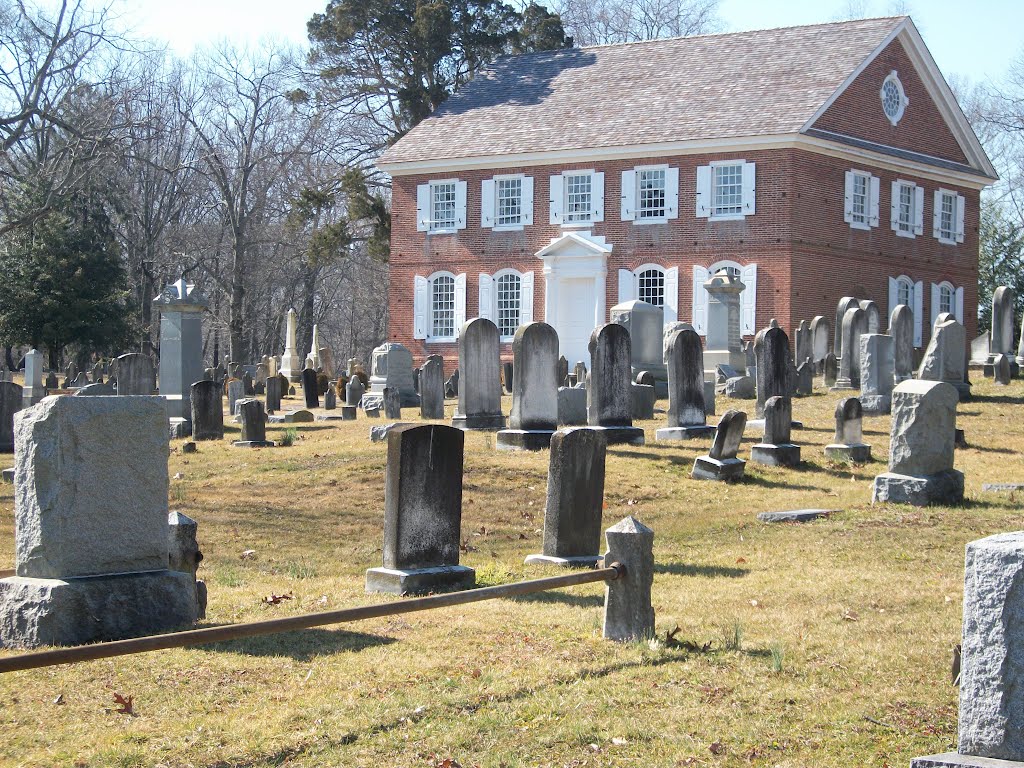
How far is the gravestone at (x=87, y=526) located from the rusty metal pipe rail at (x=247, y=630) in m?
0.80

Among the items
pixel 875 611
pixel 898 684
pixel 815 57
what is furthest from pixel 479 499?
pixel 815 57

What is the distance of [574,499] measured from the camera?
9.62 m

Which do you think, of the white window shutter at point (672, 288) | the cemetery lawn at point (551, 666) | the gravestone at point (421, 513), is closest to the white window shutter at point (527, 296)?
the white window shutter at point (672, 288)

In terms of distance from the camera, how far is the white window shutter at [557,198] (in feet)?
117

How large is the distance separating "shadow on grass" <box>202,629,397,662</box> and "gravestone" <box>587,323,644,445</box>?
8.90m

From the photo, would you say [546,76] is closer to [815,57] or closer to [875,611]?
[815,57]

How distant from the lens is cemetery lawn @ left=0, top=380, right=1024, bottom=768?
5477 mm

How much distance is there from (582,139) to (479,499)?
23947 millimetres

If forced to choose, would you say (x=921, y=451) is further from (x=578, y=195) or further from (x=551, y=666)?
(x=578, y=195)

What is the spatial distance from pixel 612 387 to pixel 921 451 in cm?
473

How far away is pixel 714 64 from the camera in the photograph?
36844 millimetres

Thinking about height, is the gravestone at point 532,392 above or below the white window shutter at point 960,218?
below

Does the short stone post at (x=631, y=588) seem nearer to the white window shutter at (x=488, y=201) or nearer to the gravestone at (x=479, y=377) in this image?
the gravestone at (x=479, y=377)

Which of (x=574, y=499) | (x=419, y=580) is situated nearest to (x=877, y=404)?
(x=574, y=499)
